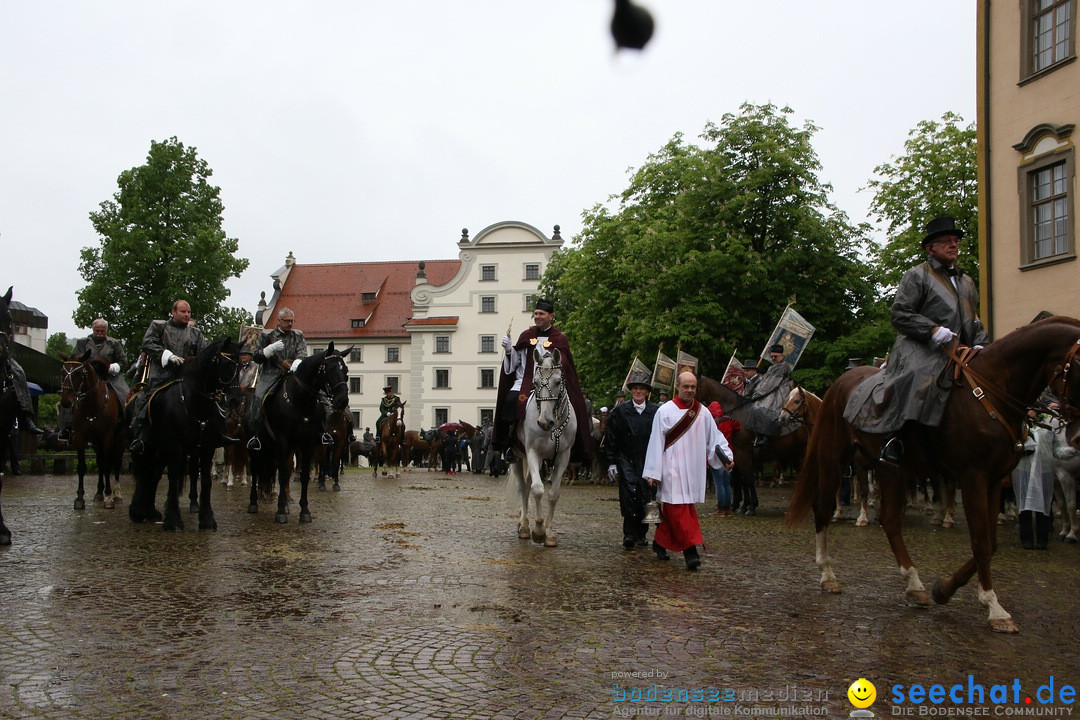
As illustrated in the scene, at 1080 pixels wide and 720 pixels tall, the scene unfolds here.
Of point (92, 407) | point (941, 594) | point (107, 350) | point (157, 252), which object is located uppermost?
point (157, 252)

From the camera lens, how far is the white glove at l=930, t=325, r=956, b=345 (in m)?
7.64

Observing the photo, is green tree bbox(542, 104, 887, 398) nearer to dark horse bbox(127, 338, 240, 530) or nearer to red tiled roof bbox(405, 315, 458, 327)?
dark horse bbox(127, 338, 240, 530)

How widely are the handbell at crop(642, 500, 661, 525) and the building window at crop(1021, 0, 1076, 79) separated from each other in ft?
53.1

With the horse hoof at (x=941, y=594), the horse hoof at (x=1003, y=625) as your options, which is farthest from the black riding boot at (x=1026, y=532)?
the horse hoof at (x=1003, y=625)

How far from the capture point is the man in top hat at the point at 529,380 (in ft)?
39.2

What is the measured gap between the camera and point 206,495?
12.7 metres

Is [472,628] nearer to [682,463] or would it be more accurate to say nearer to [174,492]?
[682,463]

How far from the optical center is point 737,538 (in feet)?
43.5

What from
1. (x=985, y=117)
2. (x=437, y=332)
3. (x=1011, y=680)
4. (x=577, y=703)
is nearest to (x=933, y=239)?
(x=1011, y=680)

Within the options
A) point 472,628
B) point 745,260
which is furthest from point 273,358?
point 745,260

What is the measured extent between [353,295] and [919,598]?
3206 inches

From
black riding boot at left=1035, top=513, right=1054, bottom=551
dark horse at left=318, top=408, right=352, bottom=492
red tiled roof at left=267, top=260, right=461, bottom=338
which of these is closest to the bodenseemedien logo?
black riding boot at left=1035, top=513, right=1054, bottom=551

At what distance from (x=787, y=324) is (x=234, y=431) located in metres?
10.7

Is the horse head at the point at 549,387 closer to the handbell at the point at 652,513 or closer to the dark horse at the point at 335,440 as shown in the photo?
the handbell at the point at 652,513
